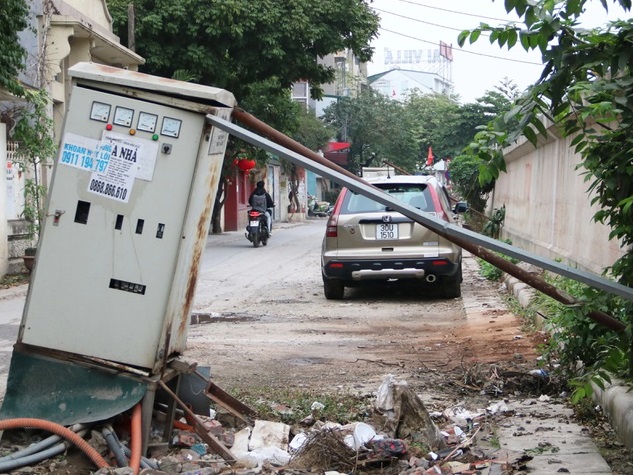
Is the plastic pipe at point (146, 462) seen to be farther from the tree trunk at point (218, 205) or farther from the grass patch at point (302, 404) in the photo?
the tree trunk at point (218, 205)

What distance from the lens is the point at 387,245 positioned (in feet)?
41.3

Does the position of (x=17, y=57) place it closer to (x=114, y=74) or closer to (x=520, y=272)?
(x=114, y=74)

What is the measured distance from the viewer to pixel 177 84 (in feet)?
17.1

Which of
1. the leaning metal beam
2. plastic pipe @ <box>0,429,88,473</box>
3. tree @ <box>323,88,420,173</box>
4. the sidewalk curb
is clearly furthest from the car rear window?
tree @ <box>323,88,420,173</box>

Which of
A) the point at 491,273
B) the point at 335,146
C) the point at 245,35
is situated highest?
the point at 245,35

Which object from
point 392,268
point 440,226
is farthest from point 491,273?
point 440,226

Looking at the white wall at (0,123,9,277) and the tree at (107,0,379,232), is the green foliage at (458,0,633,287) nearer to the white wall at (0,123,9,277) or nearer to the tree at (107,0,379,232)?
the white wall at (0,123,9,277)

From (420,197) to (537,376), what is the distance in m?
5.98

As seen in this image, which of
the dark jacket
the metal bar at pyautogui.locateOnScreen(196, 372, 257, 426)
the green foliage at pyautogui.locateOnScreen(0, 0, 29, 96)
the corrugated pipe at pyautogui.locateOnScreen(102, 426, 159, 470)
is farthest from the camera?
the dark jacket

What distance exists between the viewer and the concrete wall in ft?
34.6

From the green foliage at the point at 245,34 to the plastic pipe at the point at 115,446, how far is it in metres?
21.0

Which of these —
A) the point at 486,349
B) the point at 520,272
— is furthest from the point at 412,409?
the point at 486,349

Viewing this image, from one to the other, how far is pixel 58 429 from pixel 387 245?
8.04 metres

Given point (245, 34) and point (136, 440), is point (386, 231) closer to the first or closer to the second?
point (136, 440)
